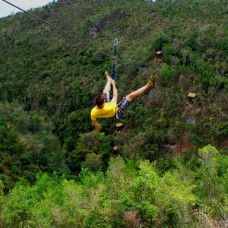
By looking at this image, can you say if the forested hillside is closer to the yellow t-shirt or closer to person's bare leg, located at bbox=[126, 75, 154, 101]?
person's bare leg, located at bbox=[126, 75, 154, 101]

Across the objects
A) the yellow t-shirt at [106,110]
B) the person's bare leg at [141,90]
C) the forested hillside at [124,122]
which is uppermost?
the person's bare leg at [141,90]

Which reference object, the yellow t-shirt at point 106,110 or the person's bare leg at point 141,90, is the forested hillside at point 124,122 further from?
the yellow t-shirt at point 106,110

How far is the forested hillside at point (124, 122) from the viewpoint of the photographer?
1531 centimetres

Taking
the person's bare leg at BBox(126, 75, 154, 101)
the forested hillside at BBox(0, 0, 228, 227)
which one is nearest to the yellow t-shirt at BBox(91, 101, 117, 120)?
the person's bare leg at BBox(126, 75, 154, 101)

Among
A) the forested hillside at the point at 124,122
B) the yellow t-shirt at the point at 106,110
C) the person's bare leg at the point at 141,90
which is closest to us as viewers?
the yellow t-shirt at the point at 106,110

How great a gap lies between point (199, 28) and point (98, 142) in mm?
16609

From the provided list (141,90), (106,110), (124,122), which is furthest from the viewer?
(124,122)

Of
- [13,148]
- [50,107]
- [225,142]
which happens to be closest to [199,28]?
[225,142]

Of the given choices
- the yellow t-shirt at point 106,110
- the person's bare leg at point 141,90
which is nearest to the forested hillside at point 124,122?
the person's bare leg at point 141,90

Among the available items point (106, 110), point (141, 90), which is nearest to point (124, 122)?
point (141, 90)

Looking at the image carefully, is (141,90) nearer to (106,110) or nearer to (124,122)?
(106,110)

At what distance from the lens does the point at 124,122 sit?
36.7m

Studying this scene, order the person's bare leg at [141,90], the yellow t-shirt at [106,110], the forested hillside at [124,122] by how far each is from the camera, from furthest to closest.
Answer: the forested hillside at [124,122]
the person's bare leg at [141,90]
the yellow t-shirt at [106,110]

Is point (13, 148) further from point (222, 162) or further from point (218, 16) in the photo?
point (218, 16)
